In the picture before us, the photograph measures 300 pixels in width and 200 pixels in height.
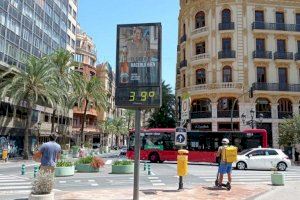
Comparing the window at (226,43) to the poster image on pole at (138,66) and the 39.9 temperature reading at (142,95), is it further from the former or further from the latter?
the 39.9 temperature reading at (142,95)

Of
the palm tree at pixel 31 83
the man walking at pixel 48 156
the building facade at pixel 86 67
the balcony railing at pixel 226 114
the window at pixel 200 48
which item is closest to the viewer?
the man walking at pixel 48 156

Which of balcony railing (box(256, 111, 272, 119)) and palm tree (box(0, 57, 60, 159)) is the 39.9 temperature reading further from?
balcony railing (box(256, 111, 272, 119))

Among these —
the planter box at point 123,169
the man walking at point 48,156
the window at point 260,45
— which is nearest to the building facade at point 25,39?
the planter box at point 123,169

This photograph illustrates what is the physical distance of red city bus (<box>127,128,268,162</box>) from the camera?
33.3 metres

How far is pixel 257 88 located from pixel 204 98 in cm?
611

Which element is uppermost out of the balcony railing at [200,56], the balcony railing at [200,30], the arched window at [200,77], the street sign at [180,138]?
the balcony railing at [200,30]

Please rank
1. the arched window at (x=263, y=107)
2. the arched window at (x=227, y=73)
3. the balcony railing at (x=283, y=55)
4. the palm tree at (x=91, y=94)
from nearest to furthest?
the arched window at (x=263, y=107) → the arched window at (x=227, y=73) → the balcony railing at (x=283, y=55) → the palm tree at (x=91, y=94)

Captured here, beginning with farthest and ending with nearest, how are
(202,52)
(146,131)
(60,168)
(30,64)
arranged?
(202,52) → (30,64) → (146,131) → (60,168)

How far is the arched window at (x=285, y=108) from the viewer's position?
152ft

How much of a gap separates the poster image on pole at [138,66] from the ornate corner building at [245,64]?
34.5m

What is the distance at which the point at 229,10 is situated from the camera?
156ft

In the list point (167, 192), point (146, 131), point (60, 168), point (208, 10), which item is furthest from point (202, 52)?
point (167, 192)

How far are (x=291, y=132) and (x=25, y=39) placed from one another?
30.0m

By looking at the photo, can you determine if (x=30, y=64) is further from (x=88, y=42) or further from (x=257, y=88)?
(x=88, y=42)
